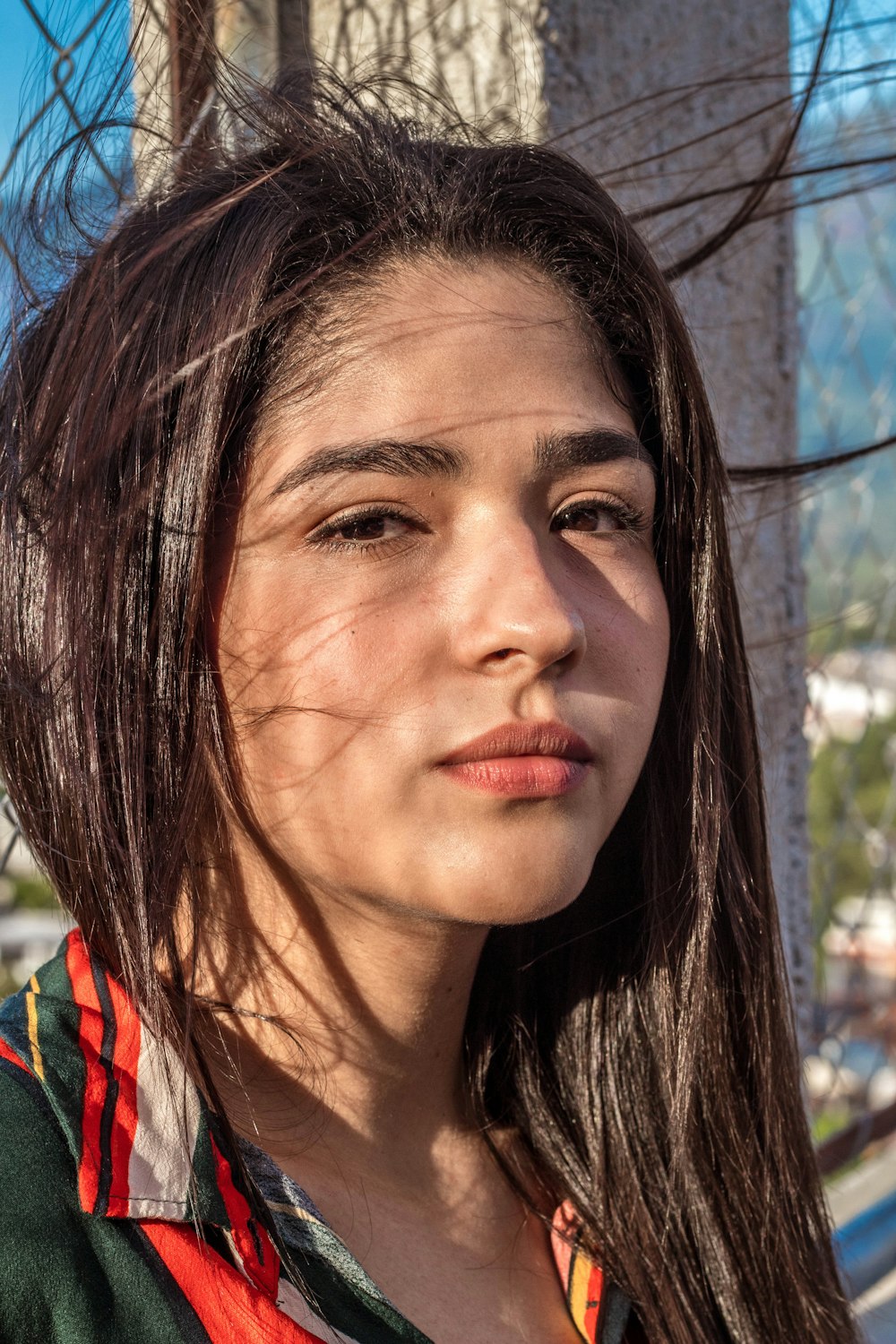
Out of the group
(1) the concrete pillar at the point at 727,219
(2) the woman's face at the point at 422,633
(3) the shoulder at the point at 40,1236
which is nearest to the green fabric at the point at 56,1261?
(3) the shoulder at the point at 40,1236

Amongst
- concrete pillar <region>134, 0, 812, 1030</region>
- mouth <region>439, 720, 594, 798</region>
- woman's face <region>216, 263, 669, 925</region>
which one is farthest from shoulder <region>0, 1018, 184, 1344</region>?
concrete pillar <region>134, 0, 812, 1030</region>

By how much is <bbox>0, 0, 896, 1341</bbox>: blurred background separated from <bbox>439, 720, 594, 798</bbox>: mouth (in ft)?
1.91

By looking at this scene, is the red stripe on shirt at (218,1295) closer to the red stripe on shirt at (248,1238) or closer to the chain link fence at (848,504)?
the red stripe on shirt at (248,1238)

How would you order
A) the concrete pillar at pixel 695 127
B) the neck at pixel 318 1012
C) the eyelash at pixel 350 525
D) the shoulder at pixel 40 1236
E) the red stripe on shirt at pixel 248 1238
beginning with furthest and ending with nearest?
the concrete pillar at pixel 695 127
the neck at pixel 318 1012
the eyelash at pixel 350 525
the red stripe on shirt at pixel 248 1238
the shoulder at pixel 40 1236

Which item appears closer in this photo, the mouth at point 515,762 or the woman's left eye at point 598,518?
the mouth at point 515,762

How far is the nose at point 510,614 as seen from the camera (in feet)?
3.90

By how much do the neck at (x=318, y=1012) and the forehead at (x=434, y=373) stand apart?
47 cm

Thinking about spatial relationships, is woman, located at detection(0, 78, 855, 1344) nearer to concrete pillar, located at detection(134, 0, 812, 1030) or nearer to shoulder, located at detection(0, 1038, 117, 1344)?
shoulder, located at detection(0, 1038, 117, 1344)

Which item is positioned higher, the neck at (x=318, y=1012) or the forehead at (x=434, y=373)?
the forehead at (x=434, y=373)

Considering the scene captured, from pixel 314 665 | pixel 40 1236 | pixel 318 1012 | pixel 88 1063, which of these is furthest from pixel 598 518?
pixel 40 1236

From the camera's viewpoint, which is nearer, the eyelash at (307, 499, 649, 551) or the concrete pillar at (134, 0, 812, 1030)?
the eyelash at (307, 499, 649, 551)

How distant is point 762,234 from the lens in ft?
6.91

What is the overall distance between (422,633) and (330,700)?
106 mm

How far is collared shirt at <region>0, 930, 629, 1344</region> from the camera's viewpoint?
104 centimetres
